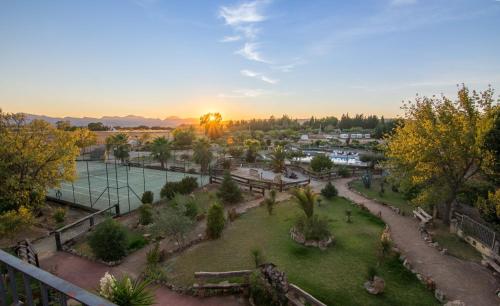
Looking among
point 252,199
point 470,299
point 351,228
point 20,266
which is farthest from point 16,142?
point 470,299

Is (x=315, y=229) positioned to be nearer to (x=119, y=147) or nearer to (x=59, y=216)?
(x=59, y=216)

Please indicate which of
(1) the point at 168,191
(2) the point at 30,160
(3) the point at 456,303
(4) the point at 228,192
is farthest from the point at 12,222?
(3) the point at 456,303

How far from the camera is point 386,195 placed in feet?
77.5

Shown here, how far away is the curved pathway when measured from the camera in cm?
982

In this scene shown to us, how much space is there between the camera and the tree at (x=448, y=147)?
14.9 meters

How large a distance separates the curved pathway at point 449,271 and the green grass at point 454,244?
26.3 inches


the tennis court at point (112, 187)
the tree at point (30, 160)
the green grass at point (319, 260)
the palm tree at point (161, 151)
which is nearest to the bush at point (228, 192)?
the green grass at point (319, 260)

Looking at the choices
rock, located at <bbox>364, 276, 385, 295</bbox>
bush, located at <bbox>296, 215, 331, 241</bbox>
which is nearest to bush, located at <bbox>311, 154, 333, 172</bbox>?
bush, located at <bbox>296, 215, 331, 241</bbox>

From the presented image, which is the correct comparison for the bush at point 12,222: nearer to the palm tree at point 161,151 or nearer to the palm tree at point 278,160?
the palm tree at point 161,151

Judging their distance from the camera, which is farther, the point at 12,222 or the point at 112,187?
the point at 112,187

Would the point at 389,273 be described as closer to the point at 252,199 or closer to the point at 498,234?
the point at 498,234

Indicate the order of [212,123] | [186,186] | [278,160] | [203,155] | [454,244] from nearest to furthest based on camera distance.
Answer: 1. [454,244]
2. [186,186]
3. [203,155]
4. [278,160]
5. [212,123]

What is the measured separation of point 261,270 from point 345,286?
330 cm

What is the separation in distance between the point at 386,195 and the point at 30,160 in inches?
1013
